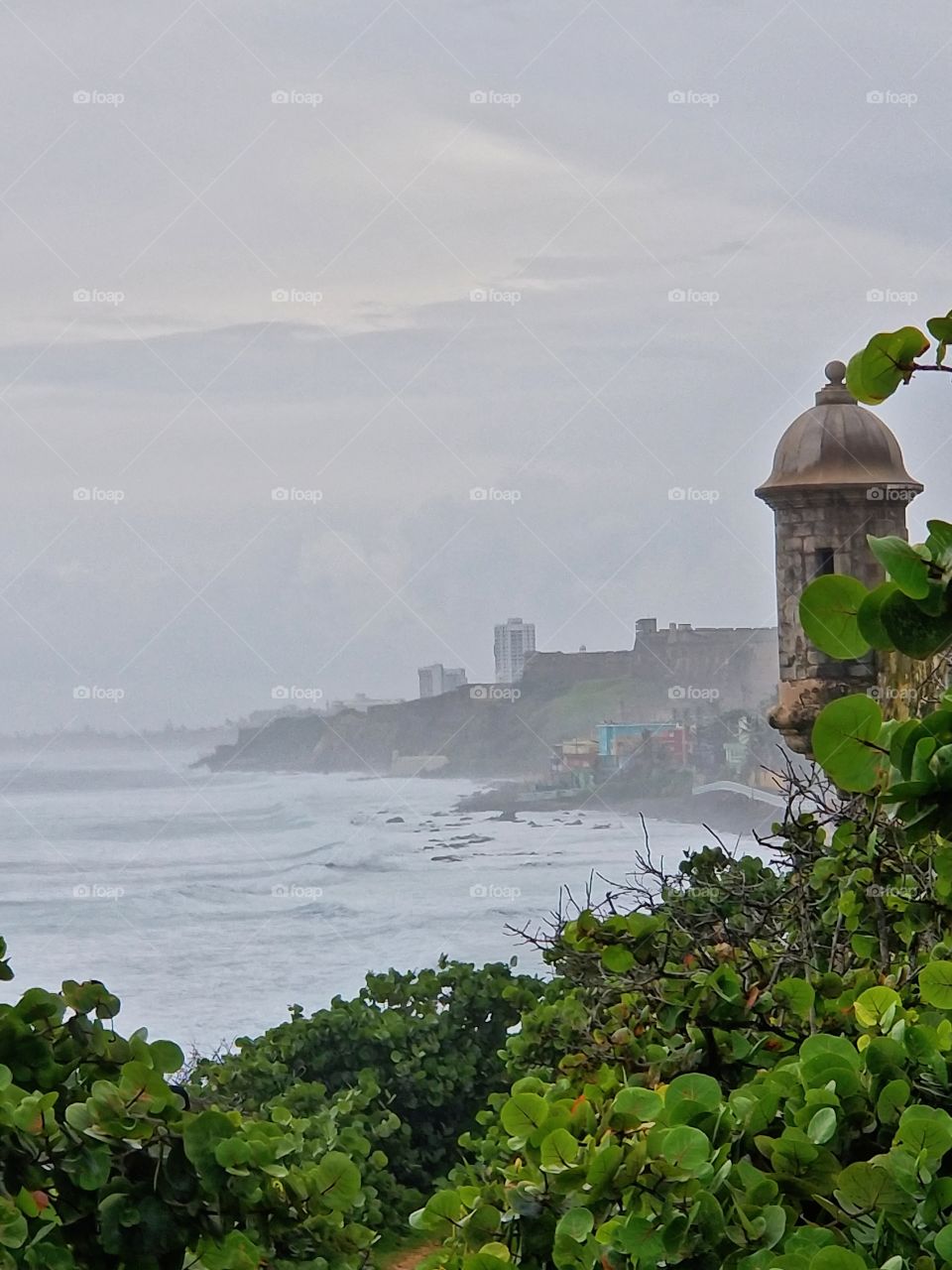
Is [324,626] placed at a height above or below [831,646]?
above

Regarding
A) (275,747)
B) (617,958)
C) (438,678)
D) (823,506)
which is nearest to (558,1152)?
(617,958)

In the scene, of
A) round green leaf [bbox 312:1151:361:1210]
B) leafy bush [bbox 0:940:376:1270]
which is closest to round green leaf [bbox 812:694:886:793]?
leafy bush [bbox 0:940:376:1270]

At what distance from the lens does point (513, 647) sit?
17156mm

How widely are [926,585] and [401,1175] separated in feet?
18.3

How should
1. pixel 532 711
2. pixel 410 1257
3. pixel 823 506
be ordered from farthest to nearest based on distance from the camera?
pixel 532 711 < pixel 823 506 < pixel 410 1257

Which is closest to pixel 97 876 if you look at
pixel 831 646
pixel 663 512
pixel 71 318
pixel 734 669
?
pixel 71 318

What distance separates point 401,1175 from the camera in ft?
19.4

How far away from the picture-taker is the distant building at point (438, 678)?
17578mm

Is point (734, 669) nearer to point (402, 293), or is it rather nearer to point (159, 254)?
point (402, 293)

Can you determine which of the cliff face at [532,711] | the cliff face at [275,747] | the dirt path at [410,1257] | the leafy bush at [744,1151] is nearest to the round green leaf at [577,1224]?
the leafy bush at [744,1151]

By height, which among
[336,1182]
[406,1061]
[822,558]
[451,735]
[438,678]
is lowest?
[406,1061]

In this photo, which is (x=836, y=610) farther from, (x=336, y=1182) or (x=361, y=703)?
(x=361, y=703)

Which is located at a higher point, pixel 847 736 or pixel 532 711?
pixel 532 711

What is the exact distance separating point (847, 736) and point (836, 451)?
24.5 feet
